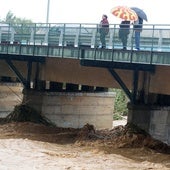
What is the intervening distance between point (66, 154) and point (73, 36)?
6203mm

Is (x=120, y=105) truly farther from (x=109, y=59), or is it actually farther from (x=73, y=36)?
(x=109, y=59)

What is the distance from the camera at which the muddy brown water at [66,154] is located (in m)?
19.3

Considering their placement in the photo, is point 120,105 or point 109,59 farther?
point 120,105

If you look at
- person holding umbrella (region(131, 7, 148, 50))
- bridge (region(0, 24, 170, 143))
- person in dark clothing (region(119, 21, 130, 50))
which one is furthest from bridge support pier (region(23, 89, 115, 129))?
person holding umbrella (region(131, 7, 148, 50))

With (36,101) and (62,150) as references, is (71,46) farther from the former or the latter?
(36,101)

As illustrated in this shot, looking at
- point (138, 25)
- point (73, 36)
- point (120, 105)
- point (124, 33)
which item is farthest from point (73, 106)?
point (120, 105)

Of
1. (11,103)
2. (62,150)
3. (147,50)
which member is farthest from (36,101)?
(147,50)

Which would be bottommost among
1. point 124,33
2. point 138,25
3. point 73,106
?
point 73,106

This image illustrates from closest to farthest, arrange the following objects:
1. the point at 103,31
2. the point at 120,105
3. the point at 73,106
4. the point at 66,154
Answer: the point at 66,154, the point at 103,31, the point at 73,106, the point at 120,105

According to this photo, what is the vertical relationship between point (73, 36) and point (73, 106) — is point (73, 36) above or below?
above

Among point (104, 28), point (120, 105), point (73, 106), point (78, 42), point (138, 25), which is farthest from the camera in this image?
point (120, 105)

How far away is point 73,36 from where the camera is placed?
2528 cm

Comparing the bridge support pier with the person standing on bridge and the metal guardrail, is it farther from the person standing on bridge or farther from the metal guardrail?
the person standing on bridge

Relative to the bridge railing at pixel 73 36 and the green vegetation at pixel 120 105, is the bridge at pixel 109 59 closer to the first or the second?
the bridge railing at pixel 73 36
